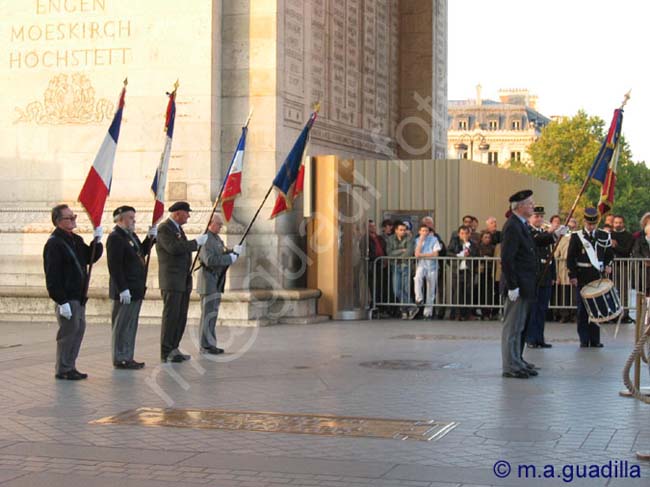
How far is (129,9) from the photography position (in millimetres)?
20516

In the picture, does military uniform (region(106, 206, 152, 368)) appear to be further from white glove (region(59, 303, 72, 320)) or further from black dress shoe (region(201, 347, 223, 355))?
black dress shoe (region(201, 347, 223, 355))

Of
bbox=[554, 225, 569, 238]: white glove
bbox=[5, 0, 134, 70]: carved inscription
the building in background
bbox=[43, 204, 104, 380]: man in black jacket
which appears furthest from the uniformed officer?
the building in background

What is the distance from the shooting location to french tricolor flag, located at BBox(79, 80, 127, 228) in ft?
44.5

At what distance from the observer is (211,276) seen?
50.9 feet

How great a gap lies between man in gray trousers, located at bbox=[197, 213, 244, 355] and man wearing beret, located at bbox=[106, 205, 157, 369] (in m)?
1.33

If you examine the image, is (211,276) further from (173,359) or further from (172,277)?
(173,359)

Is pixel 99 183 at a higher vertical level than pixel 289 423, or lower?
higher

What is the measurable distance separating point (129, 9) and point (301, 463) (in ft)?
45.0

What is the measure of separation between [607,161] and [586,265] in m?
1.64

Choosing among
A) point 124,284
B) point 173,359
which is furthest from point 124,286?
point 173,359

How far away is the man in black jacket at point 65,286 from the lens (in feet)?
41.6

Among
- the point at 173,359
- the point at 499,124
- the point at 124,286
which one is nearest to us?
the point at 124,286

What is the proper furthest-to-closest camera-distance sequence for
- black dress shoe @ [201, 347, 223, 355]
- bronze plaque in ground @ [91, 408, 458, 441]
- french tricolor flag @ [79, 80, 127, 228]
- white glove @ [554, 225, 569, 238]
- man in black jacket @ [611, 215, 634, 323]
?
man in black jacket @ [611, 215, 634, 323] < black dress shoe @ [201, 347, 223, 355] < white glove @ [554, 225, 569, 238] < french tricolor flag @ [79, 80, 127, 228] < bronze plaque in ground @ [91, 408, 458, 441]

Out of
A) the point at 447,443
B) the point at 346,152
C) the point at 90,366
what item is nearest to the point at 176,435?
the point at 447,443
